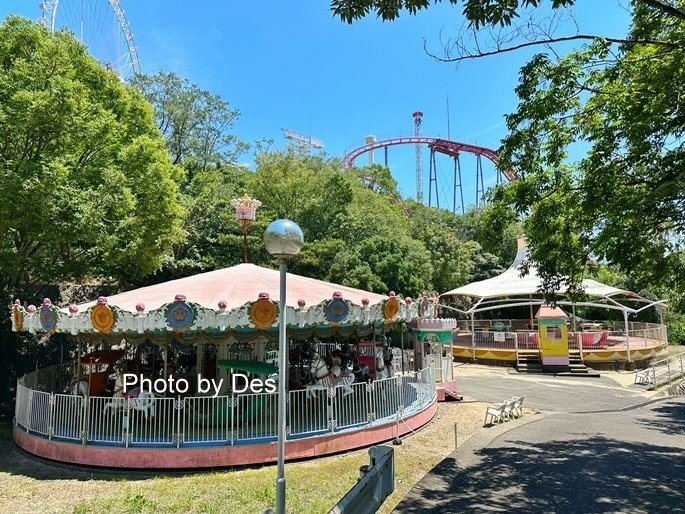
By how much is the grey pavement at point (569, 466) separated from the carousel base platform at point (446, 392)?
250 centimetres

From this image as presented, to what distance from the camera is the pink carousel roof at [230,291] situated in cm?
1055

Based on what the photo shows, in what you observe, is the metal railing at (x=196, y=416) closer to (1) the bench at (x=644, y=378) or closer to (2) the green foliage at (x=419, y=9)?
(2) the green foliage at (x=419, y=9)

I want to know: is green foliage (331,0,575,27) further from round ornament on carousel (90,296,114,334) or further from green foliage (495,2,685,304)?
round ornament on carousel (90,296,114,334)

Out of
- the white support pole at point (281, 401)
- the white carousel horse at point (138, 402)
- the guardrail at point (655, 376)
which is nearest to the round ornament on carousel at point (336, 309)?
the white carousel horse at point (138, 402)

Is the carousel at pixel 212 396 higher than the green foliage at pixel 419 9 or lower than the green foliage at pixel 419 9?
lower

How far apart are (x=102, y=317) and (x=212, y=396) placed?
2.71 m

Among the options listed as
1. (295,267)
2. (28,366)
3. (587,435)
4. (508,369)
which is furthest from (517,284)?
(28,366)

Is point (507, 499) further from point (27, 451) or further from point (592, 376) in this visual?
point (592, 376)

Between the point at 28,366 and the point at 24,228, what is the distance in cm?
693

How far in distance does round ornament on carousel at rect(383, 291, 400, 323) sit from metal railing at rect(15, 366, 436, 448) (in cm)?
152

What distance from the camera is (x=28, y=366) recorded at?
1758 cm

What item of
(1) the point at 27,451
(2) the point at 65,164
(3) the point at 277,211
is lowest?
(1) the point at 27,451

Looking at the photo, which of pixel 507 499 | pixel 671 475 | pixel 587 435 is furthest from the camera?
pixel 587 435

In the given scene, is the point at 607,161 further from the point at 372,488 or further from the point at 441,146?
the point at 441,146
